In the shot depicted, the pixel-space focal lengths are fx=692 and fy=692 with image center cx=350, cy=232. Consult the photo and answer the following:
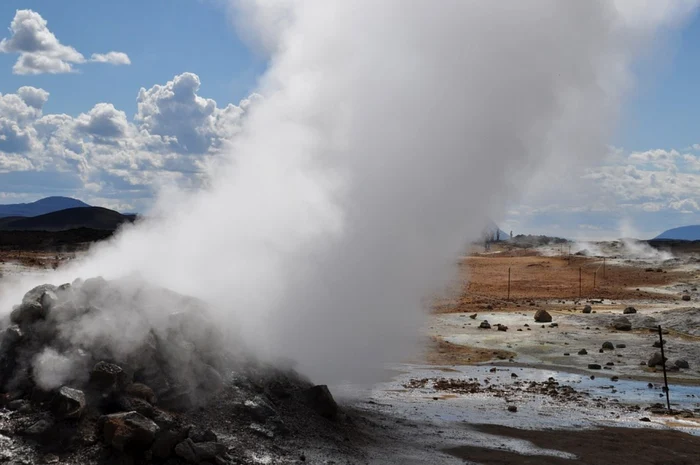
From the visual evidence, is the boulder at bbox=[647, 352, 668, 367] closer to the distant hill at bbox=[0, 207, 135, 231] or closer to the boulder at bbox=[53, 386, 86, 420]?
the boulder at bbox=[53, 386, 86, 420]

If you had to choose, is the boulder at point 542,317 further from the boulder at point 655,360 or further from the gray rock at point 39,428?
the gray rock at point 39,428

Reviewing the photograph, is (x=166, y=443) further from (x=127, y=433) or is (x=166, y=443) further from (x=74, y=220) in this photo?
(x=74, y=220)

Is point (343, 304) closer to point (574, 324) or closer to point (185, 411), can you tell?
point (185, 411)

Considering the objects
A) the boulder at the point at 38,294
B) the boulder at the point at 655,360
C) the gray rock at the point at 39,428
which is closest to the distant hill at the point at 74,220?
the boulder at the point at 655,360

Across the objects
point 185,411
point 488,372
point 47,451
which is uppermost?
point 488,372

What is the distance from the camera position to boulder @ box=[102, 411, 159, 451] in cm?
826

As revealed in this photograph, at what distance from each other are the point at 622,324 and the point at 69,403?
75.8 feet

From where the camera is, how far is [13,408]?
879cm

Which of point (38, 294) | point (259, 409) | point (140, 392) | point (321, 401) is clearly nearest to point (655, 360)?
point (321, 401)

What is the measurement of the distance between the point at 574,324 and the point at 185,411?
2176 centimetres

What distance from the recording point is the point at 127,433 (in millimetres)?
8305

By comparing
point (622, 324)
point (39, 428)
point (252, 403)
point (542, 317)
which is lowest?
point (39, 428)

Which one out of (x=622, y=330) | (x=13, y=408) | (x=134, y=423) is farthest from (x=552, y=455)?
(x=622, y=330)

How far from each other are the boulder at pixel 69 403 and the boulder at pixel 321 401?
3795 millimetres
